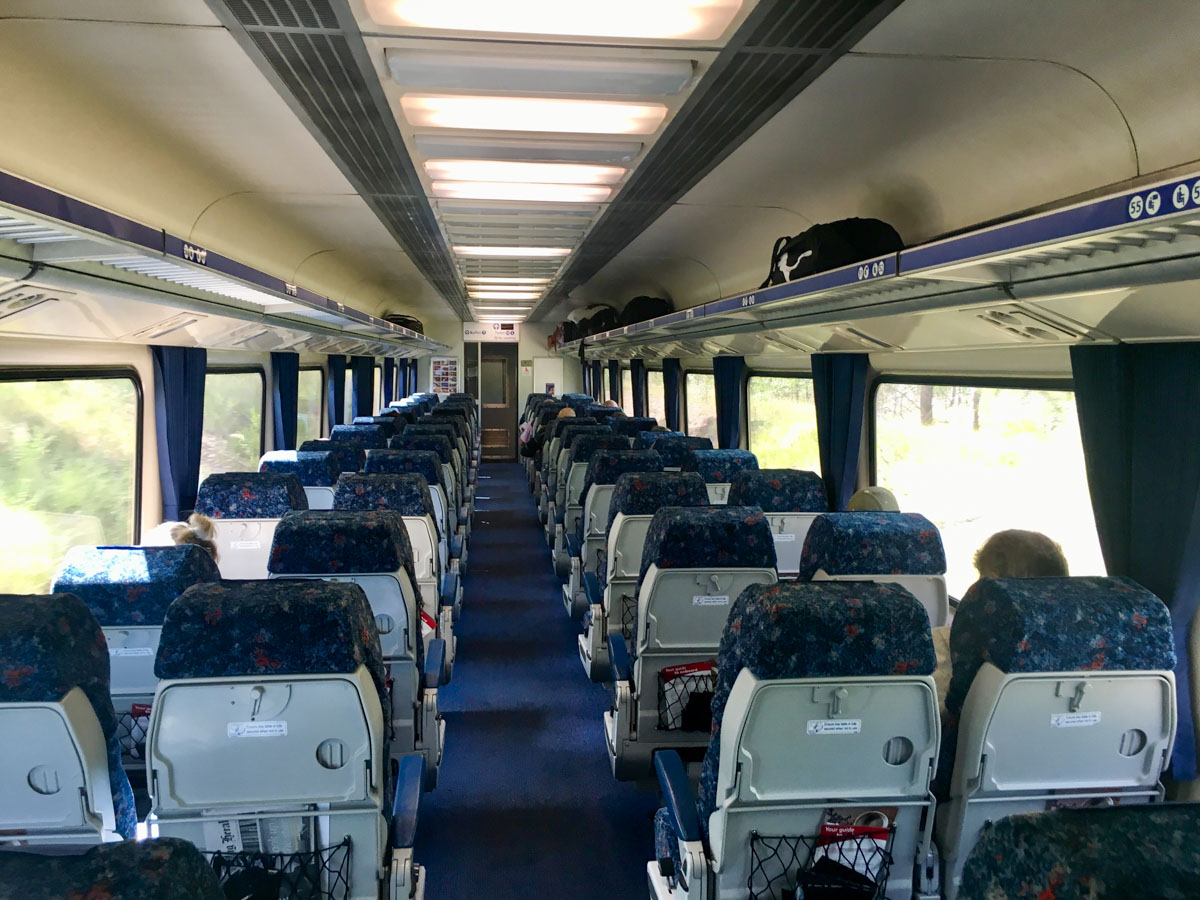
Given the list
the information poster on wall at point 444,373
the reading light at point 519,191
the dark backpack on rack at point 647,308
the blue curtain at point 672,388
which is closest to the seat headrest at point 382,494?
the reading light at point 519,191

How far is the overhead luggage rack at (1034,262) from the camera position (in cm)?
195

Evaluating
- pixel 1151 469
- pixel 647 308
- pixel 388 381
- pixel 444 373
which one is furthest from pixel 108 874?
pixel 444 373

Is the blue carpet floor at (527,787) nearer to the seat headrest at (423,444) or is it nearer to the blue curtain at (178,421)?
the seat headrest at (423,444)

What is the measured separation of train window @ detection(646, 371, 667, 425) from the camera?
16547mm

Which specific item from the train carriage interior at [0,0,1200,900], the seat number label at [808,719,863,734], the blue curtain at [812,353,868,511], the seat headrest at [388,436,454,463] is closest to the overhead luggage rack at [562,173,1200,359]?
the train carriage interior at [0,0,1200,900]

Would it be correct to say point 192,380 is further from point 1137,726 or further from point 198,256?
point 1137,726

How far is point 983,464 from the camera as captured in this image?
546 cm

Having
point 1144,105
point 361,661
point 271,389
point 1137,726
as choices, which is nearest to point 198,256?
point 361,661

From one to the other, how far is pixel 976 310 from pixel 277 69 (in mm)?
3171

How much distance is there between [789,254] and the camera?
4879 mm

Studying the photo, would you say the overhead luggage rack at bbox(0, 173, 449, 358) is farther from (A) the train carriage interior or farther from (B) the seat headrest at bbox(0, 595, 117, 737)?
(B) the seat headrest at bbox(0, 595, 117, 737)

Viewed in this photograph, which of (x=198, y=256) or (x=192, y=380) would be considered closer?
(x=198, y=256)

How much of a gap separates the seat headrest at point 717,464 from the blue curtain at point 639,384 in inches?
350

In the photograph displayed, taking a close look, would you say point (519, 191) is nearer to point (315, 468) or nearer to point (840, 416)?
point (315, 468)
